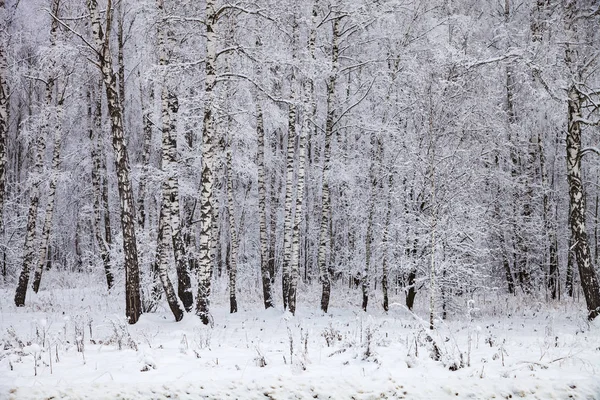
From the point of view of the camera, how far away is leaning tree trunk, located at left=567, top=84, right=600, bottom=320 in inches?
471

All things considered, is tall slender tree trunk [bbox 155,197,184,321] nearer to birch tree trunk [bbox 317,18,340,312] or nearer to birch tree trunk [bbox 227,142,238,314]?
birch tree trunk [bbox 227,142,238,314]

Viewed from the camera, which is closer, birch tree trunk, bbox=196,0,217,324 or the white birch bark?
birch tree trunk, bbox=196,0,217,324

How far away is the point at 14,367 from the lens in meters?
5.01

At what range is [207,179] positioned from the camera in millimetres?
10922

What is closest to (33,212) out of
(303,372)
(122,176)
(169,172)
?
(122,176)

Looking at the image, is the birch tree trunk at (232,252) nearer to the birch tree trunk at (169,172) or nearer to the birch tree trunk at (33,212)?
the birch tree trunk at (169,172)

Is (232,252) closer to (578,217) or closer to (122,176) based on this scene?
(122,176)

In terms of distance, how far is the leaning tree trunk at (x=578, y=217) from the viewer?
11953mm

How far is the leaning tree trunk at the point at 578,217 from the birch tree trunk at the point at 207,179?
1001cm

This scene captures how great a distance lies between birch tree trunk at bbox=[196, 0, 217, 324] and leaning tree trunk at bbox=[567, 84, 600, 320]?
1001 centimetres

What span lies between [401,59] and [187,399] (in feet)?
46.5

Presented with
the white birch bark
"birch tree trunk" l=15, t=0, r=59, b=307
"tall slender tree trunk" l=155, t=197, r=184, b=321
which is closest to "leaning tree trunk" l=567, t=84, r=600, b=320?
the white birch bark

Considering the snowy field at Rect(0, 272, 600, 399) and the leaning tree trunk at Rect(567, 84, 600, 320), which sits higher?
the leaning tree trunk at Rect(567, 84, 600, 320)

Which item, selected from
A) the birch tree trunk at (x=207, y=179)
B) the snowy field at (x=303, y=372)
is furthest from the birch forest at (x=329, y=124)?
the snowy field at (x=303, y=372)
